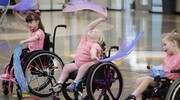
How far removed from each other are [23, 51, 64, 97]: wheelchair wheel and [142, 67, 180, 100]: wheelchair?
1703 millimetres

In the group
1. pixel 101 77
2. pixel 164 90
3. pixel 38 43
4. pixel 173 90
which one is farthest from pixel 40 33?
pixel 173 90

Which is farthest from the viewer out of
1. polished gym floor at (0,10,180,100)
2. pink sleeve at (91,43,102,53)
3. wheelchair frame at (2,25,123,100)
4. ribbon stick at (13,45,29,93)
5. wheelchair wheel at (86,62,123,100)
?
polished gym floor at (0,10,180,100)

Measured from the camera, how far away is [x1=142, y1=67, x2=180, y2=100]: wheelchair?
441cm

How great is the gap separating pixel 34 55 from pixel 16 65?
27cm

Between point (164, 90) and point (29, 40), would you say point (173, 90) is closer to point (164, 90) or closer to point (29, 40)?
point (164, 90)

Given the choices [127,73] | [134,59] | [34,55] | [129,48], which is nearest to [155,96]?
[129,48]

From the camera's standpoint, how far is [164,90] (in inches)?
179

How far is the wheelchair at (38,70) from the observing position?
19.2 feet

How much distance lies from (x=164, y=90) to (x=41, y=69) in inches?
81.2

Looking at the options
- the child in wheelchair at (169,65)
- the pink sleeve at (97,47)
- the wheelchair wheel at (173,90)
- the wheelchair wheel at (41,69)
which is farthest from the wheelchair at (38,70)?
the wheelchair wheel at (173,90)

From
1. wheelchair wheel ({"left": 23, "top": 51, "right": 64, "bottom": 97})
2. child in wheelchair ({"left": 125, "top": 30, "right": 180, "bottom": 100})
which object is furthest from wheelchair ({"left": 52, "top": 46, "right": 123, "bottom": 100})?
wheelchair wheel ({"left": 23, "top": 51, "right": 64, "bottom": 97})

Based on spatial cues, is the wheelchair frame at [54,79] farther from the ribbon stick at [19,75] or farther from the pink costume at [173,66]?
the pink costume at [173,66]

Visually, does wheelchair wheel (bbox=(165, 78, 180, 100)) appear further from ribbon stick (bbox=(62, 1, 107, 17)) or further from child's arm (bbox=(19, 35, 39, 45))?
child's arm (bbox=(19, 35, 39, 45))

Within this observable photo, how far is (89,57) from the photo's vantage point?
5.43 metres
